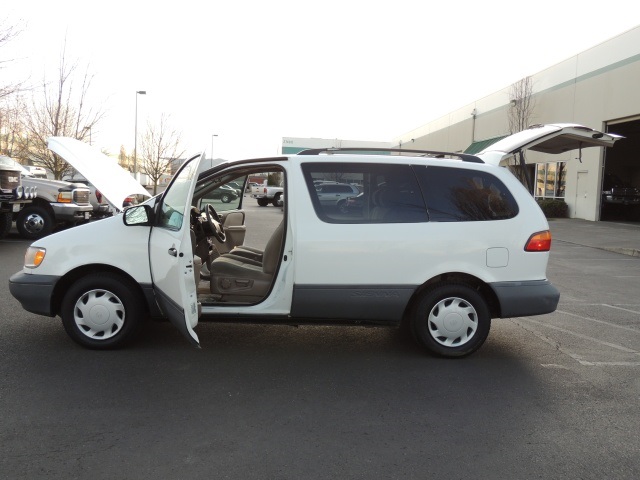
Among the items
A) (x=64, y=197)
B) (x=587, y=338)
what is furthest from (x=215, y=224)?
(x=64, y=197)

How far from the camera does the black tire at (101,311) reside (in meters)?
4.94

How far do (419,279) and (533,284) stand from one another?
102 centimetres

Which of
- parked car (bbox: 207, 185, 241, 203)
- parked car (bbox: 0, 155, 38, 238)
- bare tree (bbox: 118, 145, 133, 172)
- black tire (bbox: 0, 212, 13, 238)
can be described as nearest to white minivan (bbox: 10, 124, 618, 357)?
parked car (bbox: 207, 185, 241, 203)

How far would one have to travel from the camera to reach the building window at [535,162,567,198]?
26.9 meters

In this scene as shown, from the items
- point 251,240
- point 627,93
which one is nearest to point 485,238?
point 251,240

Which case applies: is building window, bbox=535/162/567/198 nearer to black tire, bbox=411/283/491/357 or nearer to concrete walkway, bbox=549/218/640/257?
concrete walkway, bbox=549/218/640/257

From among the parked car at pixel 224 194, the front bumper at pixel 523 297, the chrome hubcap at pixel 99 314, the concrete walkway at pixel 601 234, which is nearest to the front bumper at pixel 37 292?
the chrome hubcap at pixel 99 314

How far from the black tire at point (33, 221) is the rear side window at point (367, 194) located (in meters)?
10.2

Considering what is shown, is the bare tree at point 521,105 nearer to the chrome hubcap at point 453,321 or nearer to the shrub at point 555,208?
the shrub at point 555,208

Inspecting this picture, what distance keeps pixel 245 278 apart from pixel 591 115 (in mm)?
22452

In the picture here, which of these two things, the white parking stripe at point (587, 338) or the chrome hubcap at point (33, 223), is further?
the chrome hubcap at point (33, 223)

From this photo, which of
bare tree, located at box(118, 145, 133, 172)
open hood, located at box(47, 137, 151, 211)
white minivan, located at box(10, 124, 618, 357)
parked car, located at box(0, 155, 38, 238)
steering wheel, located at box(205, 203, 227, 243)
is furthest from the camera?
bare tree, located at box(118, 145, 133, 172)

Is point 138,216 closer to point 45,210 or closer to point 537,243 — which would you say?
point 537,243

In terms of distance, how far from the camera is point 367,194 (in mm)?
4969
